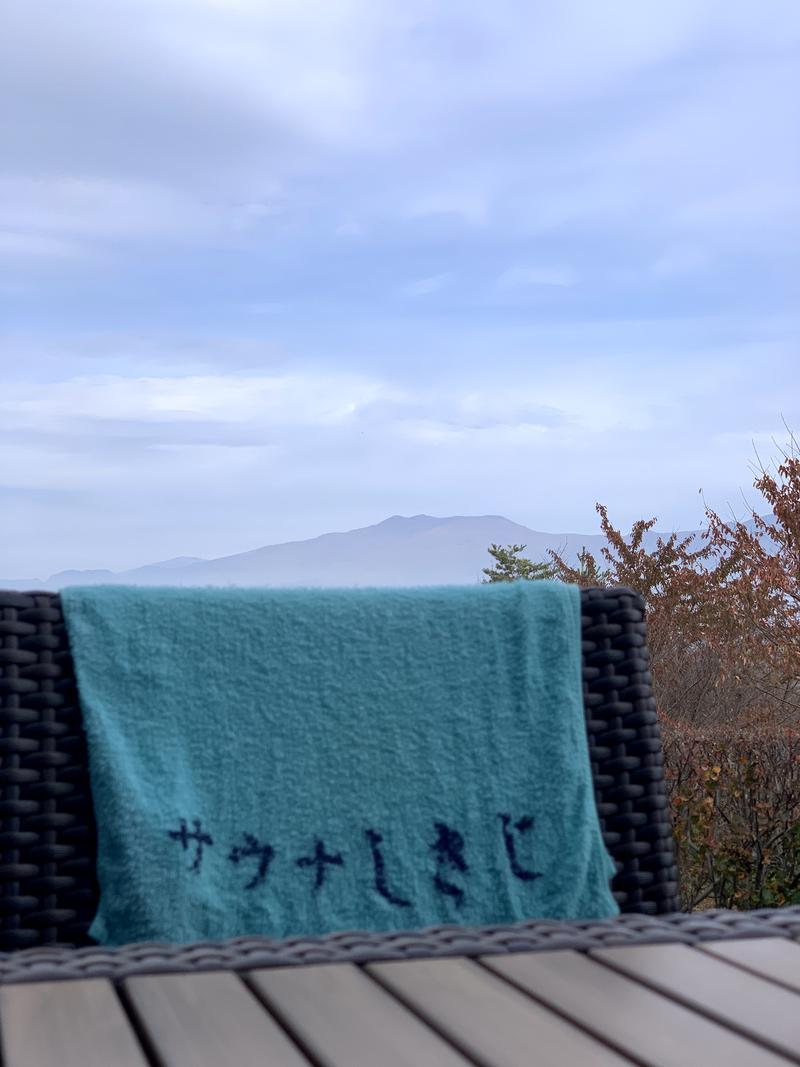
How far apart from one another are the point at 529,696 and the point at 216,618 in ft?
1.39

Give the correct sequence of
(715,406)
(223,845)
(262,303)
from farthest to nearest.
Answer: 1. (262,303)
2. (715,406)
3. (223,845)

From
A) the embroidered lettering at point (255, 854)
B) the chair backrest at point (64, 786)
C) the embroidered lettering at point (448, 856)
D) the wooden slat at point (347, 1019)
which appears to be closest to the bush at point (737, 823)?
the chair backrest at point (64, 786)

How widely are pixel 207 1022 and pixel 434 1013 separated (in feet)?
0.63

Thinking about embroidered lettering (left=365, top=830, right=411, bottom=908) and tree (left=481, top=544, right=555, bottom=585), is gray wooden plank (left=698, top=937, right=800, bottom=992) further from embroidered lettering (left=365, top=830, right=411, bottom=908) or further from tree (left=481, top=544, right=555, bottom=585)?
tree (left=481, top=544, right=555, bottom=585)

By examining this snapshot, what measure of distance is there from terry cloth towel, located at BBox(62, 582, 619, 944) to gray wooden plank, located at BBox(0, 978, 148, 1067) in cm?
29

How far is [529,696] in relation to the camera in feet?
4.66

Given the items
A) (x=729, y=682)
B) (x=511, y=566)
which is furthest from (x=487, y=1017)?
(x=511, y=566)

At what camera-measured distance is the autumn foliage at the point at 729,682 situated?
11.8ft

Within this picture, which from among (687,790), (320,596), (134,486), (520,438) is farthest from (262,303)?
(320,596)

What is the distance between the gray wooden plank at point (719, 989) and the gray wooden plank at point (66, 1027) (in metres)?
0.48

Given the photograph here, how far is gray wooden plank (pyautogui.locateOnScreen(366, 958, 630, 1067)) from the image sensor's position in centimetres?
83

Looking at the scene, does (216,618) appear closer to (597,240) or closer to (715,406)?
(715,406)

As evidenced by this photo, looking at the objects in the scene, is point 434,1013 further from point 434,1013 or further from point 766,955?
point 766,955

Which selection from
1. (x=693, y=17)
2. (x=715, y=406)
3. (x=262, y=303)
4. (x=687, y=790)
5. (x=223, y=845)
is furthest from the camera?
(x=262, y=303)
